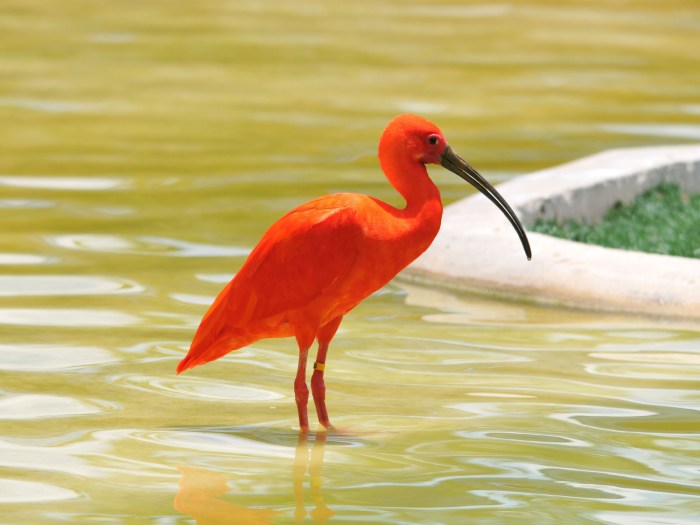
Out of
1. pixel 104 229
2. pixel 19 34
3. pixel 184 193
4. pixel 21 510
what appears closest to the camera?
pixel 21 510

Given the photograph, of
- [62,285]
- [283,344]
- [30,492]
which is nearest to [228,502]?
[30,492]

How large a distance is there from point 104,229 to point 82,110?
14.4 feet

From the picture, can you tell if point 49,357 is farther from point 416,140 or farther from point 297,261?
point 416,140

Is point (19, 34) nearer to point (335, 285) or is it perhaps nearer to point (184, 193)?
point (184, 193)

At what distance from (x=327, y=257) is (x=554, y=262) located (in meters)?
2.42

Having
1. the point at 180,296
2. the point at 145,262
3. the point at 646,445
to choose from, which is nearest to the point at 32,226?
the point at 145,262

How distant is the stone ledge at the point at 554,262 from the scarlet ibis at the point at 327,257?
6.40 ft

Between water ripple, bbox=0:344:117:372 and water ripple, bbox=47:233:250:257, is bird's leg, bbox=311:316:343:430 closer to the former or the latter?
water ripple, bbox=0:344:117:372

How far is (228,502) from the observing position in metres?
4.33

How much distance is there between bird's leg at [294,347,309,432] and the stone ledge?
7.08 feet

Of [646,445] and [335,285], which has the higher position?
[335,285]

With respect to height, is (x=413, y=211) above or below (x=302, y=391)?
above

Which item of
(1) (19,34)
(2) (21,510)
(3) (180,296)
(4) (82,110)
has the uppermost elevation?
(1) (19,34)

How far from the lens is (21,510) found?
4.24 metres
